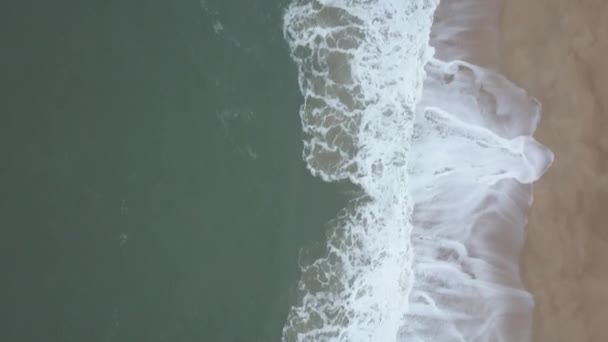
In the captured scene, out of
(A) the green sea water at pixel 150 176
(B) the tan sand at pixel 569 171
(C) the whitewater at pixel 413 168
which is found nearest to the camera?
(B) the tan sand at pixel 569 171

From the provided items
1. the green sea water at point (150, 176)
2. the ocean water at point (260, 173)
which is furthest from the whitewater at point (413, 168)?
the green sea water at point (150, 176)

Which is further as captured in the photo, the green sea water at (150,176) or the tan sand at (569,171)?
the green sea water at (150,176)

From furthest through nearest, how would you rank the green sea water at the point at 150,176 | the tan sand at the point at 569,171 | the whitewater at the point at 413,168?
the whitewater at the point at 413,168
the green sea water at the point at 150,176
the tan sand at the point at 569,171

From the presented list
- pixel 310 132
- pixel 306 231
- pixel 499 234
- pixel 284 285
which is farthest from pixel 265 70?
pixel 499 234

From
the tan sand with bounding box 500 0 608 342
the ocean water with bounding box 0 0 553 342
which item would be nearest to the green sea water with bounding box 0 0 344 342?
the ocean water with bounding box 0 0 553 342

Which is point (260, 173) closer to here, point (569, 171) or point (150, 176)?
point (150, 176)

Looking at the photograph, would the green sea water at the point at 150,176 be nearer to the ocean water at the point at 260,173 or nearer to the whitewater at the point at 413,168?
the ocean water at the point at 260,173

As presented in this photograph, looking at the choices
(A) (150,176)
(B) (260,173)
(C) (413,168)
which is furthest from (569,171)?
(A) (150,176)
